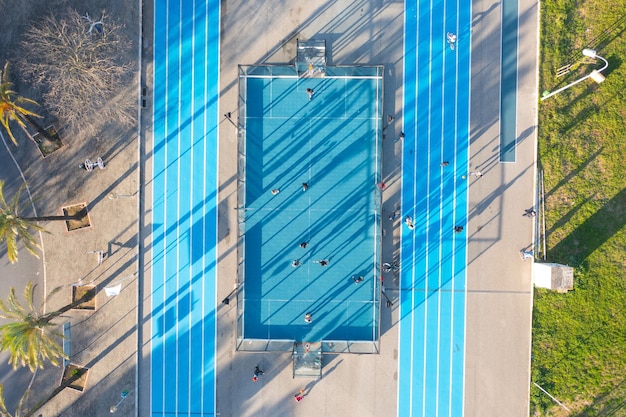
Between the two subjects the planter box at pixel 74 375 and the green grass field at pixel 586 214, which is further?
the planter box at pixel 74 375

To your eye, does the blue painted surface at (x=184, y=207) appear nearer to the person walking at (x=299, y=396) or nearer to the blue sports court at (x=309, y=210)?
the blue sports court at (x=309, y=210)

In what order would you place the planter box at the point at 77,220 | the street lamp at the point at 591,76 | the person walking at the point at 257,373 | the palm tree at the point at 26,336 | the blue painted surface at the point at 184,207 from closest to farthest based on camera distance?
1. the palm tree at the point at 26,336
2. the street lamp at the point at 591,76
3. the person walking at the point at 257,373
4. the blue painted surface at the point at 184,207
5. the planter box at the point at 77,220

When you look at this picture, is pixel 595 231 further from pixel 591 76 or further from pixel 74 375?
pixel 74 375

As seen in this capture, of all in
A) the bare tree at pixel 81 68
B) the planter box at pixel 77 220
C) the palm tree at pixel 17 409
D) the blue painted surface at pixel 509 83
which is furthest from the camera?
the planter box at pixel 77 220

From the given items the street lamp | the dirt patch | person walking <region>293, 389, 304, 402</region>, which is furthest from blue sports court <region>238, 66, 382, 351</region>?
the dirt patch

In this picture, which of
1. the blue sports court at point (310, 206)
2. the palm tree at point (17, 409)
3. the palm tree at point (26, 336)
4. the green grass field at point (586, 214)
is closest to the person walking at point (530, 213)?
the green grass field at point (586, 214)

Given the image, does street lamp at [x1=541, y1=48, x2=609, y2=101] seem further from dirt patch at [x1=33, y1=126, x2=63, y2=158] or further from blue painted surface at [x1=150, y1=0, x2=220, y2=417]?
dirt patch at [x1=33, y1=126, x2=63, y2=158]

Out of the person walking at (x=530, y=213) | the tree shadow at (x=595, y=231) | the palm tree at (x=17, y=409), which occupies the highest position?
the person walking at (x=530, y=213)

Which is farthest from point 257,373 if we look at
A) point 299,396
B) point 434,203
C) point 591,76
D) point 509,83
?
point 591,76
